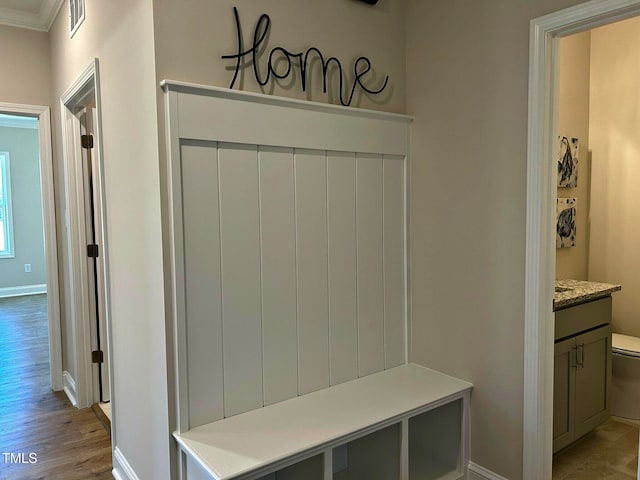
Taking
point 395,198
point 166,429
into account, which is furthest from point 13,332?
point 395,198

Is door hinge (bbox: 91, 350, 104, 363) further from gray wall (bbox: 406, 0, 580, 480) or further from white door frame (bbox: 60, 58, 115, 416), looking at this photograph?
gray wall (bbox: 406, 0, 580, 480)

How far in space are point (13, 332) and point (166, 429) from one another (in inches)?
170

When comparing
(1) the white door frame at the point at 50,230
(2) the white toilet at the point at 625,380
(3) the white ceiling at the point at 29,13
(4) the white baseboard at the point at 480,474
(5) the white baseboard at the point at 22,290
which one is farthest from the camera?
(5) the white baseboard at the point at 22,290

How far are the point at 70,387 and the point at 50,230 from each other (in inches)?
44.6

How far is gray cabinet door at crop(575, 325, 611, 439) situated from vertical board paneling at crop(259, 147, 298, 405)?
1543mm

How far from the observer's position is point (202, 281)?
5.81ft

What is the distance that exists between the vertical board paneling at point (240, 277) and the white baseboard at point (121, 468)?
0.73 metres

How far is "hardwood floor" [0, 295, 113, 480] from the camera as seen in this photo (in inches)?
96.1

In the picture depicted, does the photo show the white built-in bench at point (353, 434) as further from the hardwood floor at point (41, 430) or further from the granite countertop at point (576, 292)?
the hardwood floor at point (41, 430)

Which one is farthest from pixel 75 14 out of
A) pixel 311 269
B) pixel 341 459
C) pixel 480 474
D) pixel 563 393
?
pixel 563 393

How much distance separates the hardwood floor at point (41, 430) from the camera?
2.44 m

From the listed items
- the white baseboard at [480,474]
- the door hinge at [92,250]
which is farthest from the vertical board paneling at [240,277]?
the door hinge at [92,250]

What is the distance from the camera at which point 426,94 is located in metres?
2.33

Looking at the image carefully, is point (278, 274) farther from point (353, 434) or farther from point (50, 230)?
point (50, 230)
